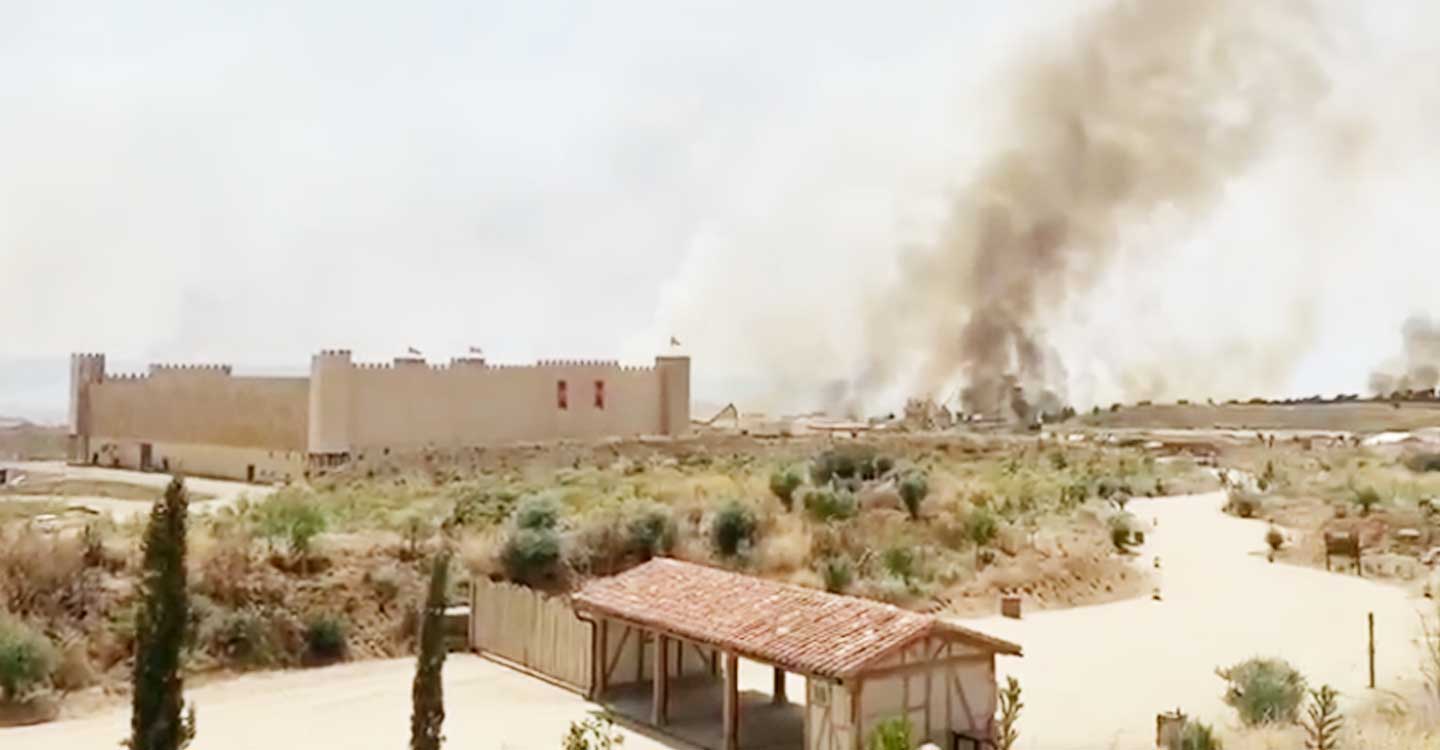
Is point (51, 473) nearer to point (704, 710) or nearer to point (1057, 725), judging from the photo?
point (704, 710)

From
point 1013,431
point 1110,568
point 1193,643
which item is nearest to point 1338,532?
point 1110,568

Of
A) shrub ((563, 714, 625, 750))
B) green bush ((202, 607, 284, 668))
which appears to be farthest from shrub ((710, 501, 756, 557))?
shrub ((563, 714, 625, 750))

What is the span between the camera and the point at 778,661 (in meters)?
15.5

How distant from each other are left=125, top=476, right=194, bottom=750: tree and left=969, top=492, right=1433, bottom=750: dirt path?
377 inches

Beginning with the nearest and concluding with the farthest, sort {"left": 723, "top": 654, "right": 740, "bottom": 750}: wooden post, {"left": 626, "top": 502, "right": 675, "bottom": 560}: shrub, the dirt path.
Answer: {"left": 723, "top": 654, "right": 740, "bottom": 750}: wooden post, the dirt path, {"left": 626, "top": 502, "right": 675, "bottom": 560}: shrub

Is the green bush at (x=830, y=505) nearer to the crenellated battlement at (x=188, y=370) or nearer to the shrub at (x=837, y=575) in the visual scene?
the shrub at (x=837, y=575)

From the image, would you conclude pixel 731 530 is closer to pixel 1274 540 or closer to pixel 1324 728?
pixel 1274 540

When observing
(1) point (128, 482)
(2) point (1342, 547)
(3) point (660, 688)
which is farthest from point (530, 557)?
(1) point (128, 482)

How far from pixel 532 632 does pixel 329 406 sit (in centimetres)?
2618

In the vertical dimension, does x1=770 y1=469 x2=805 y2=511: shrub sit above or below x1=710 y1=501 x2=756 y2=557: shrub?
above

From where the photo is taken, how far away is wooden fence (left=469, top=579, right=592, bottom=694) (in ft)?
65.4

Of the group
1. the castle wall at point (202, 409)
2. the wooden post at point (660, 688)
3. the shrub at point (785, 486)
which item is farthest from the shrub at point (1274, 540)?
the castle wall at point (202, 409)

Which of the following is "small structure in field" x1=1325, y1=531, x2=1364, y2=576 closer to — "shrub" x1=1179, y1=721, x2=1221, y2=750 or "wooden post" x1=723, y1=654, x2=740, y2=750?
"shrub" x1=1179, y1=721, x2=1221, y2=750

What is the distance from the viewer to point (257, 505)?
2964 centimetres
